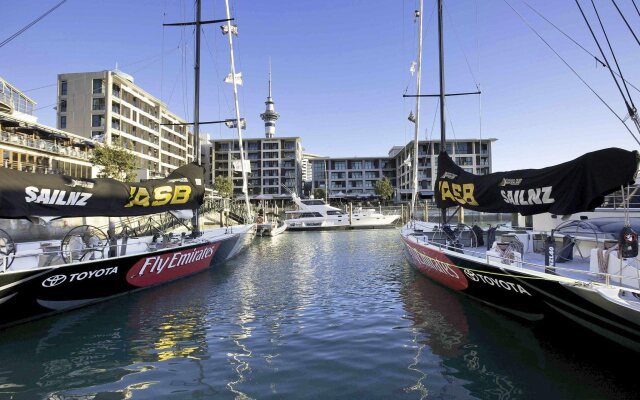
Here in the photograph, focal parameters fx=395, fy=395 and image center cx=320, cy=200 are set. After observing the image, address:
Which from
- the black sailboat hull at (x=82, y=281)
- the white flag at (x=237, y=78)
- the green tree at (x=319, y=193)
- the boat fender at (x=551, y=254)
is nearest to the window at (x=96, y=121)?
the white flag at (x=237, y=78)

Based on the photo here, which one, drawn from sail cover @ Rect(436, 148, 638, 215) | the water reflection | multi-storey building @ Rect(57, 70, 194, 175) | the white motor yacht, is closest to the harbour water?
the water reflection

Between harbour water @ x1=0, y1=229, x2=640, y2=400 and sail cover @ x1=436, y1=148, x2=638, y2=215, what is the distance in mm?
2498

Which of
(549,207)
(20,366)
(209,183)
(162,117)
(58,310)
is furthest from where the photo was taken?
(209,183)

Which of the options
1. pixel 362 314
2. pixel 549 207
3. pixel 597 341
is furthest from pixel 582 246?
pixel 362 314

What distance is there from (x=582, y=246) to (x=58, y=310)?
45.7 ft

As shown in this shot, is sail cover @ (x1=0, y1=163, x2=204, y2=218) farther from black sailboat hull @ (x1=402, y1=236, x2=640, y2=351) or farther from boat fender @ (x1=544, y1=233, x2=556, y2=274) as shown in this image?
boat fender @ (x1=544, y1=233, x2=556, y2=274)

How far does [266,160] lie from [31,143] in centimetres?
6673

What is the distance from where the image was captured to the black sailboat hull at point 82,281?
8.98 m

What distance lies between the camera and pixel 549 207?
28.2 ft

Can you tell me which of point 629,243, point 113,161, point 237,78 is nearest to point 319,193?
point 113,161

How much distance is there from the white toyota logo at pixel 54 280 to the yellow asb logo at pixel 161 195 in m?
2.97

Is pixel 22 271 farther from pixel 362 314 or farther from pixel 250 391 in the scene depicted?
pixel 362 314

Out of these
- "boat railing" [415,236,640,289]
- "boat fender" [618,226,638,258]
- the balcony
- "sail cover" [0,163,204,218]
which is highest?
the balcony

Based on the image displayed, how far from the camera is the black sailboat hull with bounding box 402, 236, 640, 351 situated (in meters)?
6.32
